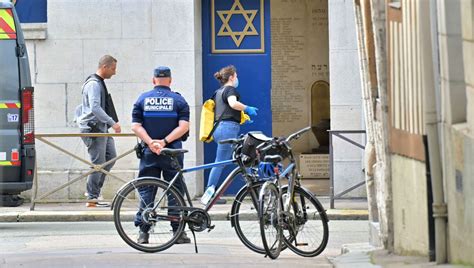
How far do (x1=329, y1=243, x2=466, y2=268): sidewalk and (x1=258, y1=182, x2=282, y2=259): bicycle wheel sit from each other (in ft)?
1.72

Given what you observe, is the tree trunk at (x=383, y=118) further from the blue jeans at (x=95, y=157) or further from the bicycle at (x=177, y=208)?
the blue jeans at (x=95, y=157)

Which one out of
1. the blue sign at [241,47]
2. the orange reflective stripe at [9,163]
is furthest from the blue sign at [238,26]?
the orange reflective stripe at [9,163]

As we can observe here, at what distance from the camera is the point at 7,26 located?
15.2m

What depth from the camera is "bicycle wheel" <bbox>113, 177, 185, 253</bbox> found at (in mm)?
11641

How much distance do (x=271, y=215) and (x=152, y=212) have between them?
1253mm

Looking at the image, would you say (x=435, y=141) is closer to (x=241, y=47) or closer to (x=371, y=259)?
(x=371, y=259)

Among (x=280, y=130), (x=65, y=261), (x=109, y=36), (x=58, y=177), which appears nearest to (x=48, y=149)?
(x=58, y=177)

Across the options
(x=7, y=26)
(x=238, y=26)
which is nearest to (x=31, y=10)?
(x=238, y=26)

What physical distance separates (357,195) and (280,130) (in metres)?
3.81

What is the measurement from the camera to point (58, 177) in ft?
60.4

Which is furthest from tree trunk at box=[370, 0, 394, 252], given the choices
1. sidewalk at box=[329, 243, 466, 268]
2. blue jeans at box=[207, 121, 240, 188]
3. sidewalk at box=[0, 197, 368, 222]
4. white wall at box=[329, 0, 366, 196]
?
white wall at box=[329, 0, 366, 196]

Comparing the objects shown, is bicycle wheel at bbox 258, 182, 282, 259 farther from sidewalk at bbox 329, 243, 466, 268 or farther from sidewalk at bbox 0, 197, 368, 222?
sidewalk at bbox 0, 197, 368, 222

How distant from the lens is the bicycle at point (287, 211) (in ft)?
36.5

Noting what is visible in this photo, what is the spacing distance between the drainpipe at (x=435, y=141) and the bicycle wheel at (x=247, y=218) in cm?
269
